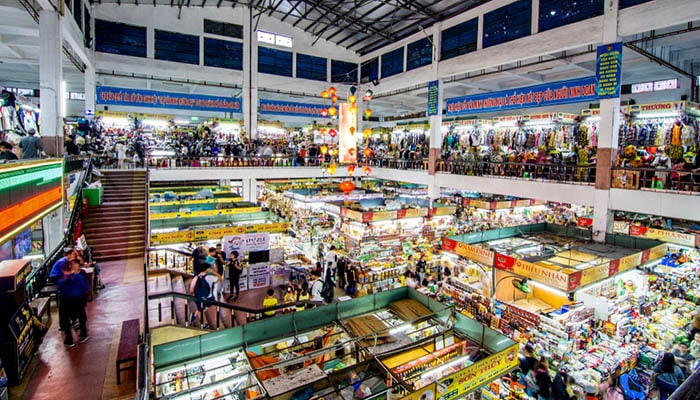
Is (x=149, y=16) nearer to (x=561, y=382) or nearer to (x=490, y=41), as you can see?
(x=490, y=41)

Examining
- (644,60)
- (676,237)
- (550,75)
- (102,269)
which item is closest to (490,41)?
(550,75)

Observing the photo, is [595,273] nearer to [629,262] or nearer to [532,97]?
[629,262]

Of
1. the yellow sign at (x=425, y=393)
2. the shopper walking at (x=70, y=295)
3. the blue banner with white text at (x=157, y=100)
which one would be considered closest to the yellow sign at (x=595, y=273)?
the yellow sign at (x=425, y=393)

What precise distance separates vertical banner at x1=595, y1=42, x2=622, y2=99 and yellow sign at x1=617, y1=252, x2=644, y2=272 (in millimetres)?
4752

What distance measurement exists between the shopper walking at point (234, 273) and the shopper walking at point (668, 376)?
8.98 metres

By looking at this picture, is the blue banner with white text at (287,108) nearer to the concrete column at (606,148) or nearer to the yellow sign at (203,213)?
the yellow sign at (203,213)

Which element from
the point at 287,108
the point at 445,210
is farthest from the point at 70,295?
the point at 287,108

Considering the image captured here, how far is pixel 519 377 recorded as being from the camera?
6.54m

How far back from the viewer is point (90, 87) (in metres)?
16.1

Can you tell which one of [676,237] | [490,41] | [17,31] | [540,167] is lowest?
[676,237]

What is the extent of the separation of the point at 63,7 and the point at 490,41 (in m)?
14.1

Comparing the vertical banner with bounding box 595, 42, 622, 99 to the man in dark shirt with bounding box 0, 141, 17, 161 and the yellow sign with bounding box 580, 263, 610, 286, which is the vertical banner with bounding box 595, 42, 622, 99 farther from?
the man in dark shirt with bounding box 0, 141, 17, 161

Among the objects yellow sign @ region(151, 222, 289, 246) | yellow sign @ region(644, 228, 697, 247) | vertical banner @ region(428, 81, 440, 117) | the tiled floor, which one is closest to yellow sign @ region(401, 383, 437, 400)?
the tiled floor

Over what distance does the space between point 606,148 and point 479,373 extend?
8.93 meters
